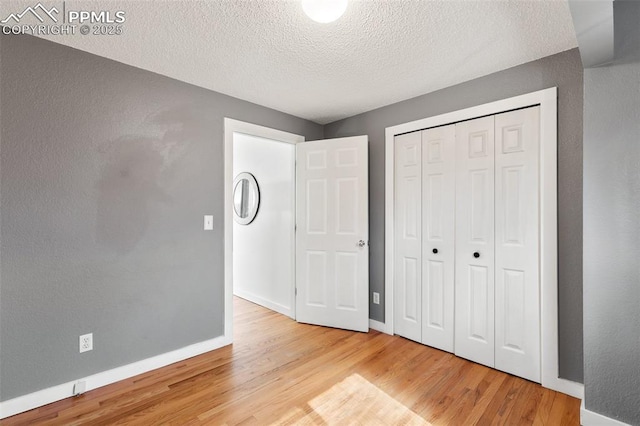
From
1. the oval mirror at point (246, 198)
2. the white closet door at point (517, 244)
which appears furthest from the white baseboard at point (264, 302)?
the white closet door at point (517, 244)

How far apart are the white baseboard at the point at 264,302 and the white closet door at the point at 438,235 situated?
1.60 m

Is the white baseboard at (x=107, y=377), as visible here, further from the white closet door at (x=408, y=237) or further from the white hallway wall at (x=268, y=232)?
the white closet door at (x=408, y=237)

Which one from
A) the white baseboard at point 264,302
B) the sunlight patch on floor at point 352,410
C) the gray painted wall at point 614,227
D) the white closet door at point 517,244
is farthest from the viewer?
the white baseboard at point 264,302

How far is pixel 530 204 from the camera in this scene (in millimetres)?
2111

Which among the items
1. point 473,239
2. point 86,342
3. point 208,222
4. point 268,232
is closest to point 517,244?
point 473,239

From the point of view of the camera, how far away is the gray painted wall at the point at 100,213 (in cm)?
176

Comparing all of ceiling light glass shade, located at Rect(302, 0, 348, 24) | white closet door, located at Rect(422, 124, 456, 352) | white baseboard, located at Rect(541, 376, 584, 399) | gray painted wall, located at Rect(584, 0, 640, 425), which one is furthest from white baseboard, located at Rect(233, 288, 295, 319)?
ceiling light glass shade, located at Rect(302, 0, 348, 24)

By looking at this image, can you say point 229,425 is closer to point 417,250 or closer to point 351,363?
point 351,363

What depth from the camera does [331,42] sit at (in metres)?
1.89

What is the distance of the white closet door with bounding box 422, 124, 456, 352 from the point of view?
8.32 ft

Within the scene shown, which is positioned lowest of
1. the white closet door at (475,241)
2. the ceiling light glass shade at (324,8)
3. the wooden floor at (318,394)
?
the wooden floor at (318,394)

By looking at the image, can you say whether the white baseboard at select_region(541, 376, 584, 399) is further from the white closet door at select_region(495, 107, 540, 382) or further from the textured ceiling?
the textured ceiling

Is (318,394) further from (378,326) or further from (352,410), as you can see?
(378,326)

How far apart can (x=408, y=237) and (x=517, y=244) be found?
917mm
